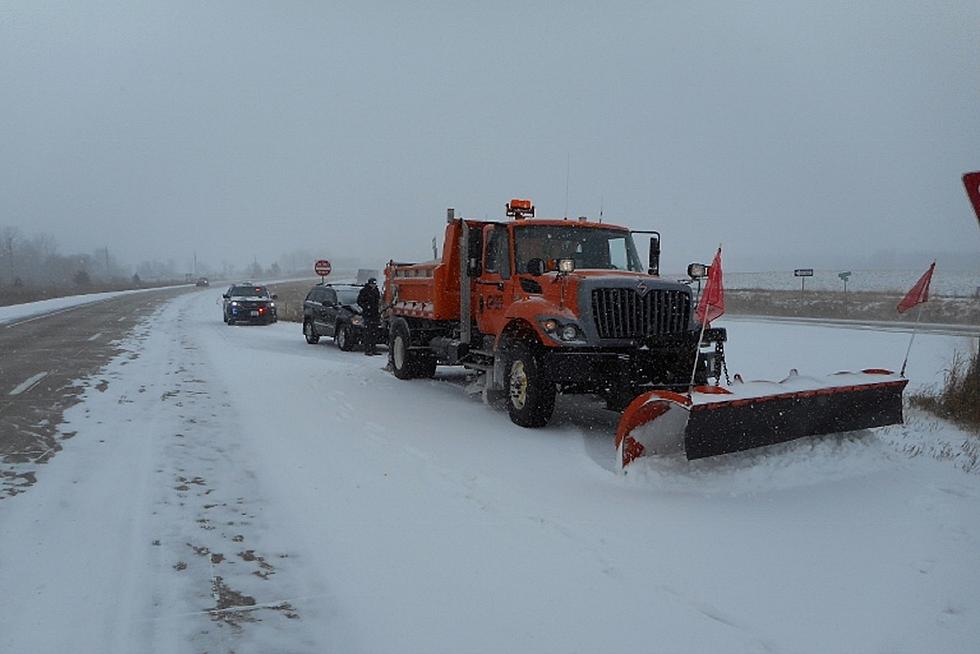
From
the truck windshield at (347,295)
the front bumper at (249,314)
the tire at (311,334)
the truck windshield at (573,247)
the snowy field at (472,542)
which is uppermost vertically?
the truck windshield at (573,247)

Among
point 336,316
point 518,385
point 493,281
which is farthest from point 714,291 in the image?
point 336,316

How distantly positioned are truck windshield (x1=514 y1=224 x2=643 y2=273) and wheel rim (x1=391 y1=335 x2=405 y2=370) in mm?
4126

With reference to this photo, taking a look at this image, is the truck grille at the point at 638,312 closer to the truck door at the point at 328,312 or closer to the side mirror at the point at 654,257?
the side mirror at the point at 654,257

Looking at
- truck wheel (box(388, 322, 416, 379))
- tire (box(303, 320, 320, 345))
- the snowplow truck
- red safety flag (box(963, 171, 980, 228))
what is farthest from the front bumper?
red safety flag (box(963, 171, 980, 228))

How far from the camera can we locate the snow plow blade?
5.77 metres

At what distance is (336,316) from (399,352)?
5594 mm

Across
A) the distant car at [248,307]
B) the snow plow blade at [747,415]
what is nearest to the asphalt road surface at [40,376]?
the distant car at [248,307]

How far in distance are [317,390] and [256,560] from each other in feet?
22.0

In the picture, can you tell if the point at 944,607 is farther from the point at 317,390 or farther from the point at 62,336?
the point at 62,336

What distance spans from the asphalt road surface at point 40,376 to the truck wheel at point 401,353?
200 inches

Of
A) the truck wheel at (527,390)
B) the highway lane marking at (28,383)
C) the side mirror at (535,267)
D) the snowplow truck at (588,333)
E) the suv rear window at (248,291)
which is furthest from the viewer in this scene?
the suv rear window at (248,291)

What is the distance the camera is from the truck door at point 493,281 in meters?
9.37

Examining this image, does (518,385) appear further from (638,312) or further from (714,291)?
(714,291)

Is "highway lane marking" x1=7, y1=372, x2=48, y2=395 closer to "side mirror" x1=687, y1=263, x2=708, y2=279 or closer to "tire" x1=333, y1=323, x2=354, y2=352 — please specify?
"tire" x1=333, y1=323, x2=354, y2=352
